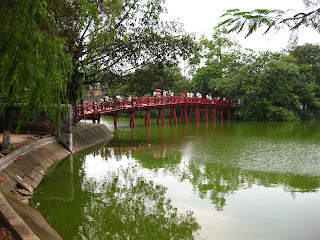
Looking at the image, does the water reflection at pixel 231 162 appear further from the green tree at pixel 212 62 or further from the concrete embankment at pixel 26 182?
the green tree at pixel 212 62

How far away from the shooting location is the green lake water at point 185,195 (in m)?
6.38

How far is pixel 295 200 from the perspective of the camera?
7984 mm

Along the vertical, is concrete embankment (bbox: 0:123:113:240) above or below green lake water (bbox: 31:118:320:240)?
above

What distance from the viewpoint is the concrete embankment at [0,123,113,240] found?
4704mm

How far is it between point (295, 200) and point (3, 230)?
20.8 feet

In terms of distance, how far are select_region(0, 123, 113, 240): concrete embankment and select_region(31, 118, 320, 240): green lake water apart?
1.02ft

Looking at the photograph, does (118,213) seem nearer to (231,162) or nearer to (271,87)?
(231,162)

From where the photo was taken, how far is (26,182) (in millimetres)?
8680

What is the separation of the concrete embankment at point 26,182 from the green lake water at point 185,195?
31cm

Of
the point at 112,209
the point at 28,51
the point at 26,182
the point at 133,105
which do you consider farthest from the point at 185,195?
the point at 133,105

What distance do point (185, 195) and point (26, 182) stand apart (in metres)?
4.09

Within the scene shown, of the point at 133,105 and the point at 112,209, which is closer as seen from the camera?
the point at 112,209

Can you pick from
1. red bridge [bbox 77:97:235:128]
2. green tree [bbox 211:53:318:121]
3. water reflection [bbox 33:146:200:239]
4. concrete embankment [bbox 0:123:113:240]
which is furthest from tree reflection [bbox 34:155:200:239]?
green tree [bbox 211:53:318:121]

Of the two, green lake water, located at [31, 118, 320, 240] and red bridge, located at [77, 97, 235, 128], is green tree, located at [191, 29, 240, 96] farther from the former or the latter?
green lake water, located at [31, 118, 320, 240]
